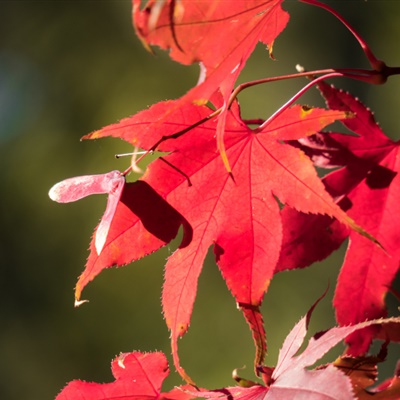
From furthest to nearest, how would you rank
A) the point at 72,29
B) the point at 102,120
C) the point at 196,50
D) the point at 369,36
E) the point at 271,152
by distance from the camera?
the point at 72,29 < the point at 102,120 < the point at 369,36 < the point at 271,152 < the point at 196,50

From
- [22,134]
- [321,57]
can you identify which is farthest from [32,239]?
[321,57]

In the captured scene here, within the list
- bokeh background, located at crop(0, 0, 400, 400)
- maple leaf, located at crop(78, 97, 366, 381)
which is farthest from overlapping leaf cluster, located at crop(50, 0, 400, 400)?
bokeh background, located at crop(0, 0, 400, 400)

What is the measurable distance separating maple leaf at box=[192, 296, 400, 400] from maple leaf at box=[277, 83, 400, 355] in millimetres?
102

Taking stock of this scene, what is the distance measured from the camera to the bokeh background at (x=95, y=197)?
3.71 metres

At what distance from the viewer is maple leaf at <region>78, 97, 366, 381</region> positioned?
57 centimetres

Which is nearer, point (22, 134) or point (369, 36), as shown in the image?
point (369, 36)

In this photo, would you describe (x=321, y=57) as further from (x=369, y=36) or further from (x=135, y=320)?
(x=135, y=320)

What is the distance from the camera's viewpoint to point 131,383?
62 centimetres

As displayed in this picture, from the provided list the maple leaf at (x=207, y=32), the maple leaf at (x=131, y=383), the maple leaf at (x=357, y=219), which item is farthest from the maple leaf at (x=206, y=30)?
the maple leaf at (x=131, y=383)

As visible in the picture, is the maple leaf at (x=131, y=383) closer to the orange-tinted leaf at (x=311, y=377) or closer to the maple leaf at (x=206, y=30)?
the orange-tinted leaf at (x=311, y=377)

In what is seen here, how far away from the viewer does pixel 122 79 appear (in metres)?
4.52

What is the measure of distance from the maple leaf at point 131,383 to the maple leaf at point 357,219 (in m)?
0.14

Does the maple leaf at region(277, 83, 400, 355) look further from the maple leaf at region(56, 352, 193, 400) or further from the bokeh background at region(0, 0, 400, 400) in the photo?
the bokeh background at region(0, 0, 400, 400)

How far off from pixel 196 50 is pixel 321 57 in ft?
13.0
